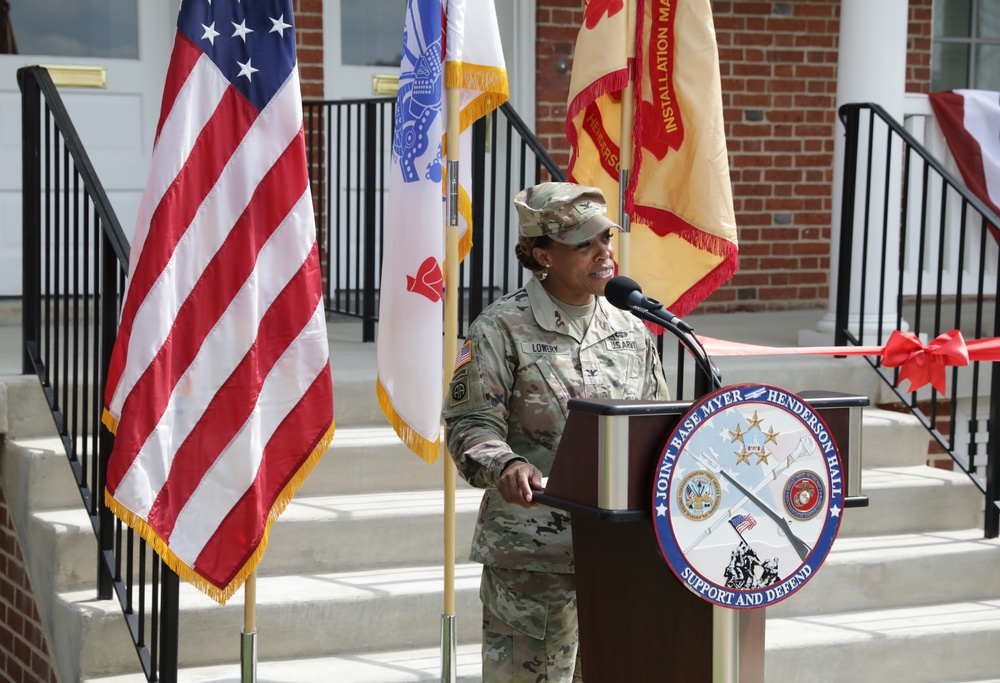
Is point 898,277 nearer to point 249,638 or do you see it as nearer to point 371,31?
point 371,31

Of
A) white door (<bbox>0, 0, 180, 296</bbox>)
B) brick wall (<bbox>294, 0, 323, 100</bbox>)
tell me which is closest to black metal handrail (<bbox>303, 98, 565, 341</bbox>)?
brick wall (<bbox>294, 0, 323, 100</bbox>)

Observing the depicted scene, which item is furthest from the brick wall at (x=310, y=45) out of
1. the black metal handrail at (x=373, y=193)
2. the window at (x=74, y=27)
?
the window at (x=74, y=27)

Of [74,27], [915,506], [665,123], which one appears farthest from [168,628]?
[74,27]

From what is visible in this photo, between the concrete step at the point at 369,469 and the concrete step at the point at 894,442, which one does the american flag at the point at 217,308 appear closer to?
the concrete step at the point at 369,469

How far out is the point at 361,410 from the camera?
5121mm

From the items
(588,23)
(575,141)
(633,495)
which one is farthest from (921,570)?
(633,495)

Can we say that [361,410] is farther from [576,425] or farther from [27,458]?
[576,425]

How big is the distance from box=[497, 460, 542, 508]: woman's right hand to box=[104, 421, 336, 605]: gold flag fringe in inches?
46.1

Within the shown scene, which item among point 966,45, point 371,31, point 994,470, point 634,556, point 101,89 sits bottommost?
point 994,470

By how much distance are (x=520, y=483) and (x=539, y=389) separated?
396 mm

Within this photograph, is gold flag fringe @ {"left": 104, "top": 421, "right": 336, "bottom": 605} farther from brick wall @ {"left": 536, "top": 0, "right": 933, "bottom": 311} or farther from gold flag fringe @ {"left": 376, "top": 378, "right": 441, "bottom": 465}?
brick wall @ {"left": 536, "top": 0, "right": 933, "bottom": 311}

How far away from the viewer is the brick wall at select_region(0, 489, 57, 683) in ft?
14.9

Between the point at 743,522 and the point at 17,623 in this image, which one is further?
the point at 17,623

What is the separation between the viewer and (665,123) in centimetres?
449
